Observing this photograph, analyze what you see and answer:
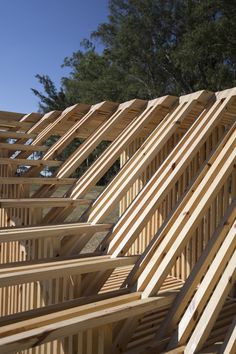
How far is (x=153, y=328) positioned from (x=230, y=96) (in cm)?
223

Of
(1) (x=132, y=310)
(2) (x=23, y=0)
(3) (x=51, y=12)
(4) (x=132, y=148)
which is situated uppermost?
(3) (x=51, y=12)

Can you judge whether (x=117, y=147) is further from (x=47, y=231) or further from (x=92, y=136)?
(x=47, y=231)

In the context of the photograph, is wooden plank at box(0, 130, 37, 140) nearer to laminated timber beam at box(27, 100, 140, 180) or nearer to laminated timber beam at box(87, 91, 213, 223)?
laminated timber beam at box(27, 100, 140, 180)

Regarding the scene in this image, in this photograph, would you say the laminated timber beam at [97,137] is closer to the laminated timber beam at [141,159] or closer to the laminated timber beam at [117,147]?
the laminated timber beam at [117,147]

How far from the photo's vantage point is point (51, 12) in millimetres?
11781

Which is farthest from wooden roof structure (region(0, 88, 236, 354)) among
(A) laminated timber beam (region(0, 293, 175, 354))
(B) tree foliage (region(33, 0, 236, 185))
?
(B) tree foliage (region(33, 0, 236, 185))

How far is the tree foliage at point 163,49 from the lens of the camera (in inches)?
578

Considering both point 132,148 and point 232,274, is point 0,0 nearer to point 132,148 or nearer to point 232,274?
point 132,148

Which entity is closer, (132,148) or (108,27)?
(132,148)

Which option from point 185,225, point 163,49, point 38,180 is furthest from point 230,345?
point 163,49

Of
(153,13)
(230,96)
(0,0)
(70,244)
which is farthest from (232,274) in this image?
(153,13)

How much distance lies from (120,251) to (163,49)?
15561 millimetres

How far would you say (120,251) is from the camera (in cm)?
253

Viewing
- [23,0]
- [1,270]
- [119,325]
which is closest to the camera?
[1,270]
